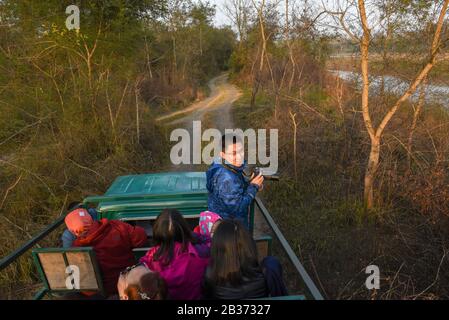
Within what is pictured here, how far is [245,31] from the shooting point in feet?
74.7

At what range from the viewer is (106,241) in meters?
2.77

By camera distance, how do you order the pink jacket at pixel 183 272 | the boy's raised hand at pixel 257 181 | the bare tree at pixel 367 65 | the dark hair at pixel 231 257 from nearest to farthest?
the dark hair at pixel 231 257
the pink jacket at pixel 183 272
the boy's raised hand at pixel 257 181
the bare tree at pixel 367 65

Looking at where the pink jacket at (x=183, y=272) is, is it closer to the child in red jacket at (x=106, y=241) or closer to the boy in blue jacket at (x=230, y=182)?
the child in red jacket at (x=106, y=241)

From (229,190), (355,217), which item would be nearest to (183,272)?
(229,190)

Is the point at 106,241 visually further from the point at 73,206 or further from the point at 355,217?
the point at 355,217

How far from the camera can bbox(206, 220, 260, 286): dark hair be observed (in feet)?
6.88

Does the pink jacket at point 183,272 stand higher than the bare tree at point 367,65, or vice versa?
the bare tree at point 367,65

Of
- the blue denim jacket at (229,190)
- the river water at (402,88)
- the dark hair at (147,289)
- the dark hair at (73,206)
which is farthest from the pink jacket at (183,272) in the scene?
the river water at (402,88)

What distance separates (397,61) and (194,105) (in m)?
14.6

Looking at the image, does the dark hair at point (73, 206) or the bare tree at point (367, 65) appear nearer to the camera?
the dark hair at point (73, 206)

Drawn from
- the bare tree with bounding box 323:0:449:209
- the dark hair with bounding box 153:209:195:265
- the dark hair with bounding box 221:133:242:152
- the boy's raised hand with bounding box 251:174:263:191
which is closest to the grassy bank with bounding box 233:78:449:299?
the bare tree with bounding box 323:0:449:209

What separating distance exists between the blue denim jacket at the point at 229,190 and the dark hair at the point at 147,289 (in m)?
1.17

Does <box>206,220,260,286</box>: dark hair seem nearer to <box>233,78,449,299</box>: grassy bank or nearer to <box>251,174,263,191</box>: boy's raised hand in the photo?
<box>251,174,263,191</box>: boy's raised hand

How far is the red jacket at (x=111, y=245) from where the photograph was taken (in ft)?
9.02
